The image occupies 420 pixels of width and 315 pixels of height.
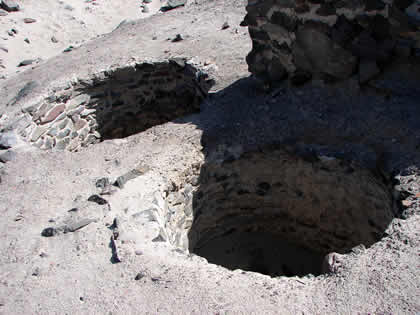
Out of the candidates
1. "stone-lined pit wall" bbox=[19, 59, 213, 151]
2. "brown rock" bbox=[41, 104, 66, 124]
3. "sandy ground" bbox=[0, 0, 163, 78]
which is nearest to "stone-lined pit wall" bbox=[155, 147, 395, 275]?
"stone-lined pit wall" bbox=[19, 59, 213, 151]

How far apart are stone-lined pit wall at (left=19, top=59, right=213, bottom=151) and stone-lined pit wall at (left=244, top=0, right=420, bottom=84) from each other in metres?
1.13

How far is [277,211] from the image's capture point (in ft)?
16.6

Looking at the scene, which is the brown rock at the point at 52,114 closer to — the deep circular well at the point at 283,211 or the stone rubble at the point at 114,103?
the stone rubble at the point at 114,103

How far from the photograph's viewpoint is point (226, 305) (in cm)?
276

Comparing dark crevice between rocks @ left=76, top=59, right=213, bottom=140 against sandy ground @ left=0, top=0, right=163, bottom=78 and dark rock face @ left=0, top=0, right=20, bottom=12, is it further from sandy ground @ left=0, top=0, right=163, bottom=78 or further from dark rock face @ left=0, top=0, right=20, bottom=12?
dark rock face @ left=0, top=0, right=20, bottom=12

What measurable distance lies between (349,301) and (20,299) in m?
2.18

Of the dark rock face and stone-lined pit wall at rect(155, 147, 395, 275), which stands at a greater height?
the dark rock face

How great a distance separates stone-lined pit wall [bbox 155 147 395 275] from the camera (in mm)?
4191

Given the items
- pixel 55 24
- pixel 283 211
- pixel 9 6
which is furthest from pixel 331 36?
pixel 9 6

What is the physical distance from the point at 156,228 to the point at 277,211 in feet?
6.29

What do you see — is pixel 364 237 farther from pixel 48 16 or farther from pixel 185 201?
pixel 48 16

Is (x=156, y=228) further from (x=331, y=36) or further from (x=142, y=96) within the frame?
(x=142, y=96)

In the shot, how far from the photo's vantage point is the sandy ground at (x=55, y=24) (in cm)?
944

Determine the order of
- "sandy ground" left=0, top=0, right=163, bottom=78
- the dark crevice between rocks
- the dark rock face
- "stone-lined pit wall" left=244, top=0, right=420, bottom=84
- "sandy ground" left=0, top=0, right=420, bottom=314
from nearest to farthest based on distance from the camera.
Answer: "sandy ground" left=0, top=0, right=420, bottom=314 → "stone-lined pit wall" left=244, top=0, right=420, bottom=84 → the dark crevice between rocks → "sandy ground" left=0, top=0, right=163, bottom=78 → the dark rock face
